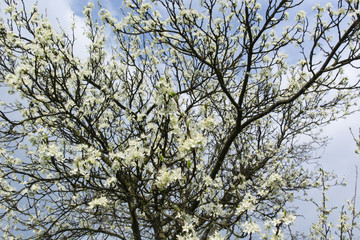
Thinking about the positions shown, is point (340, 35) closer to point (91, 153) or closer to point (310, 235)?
point (310, 235)

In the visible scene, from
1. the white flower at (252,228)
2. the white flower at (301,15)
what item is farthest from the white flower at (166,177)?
the white flower at (301,15)

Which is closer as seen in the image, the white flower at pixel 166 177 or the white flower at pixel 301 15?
the white flower at pixel 166 177

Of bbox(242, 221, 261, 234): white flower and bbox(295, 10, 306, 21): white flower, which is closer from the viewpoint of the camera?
bbox(242, 221, 261, 234): white flower

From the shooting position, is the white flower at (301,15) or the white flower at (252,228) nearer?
the white flower at (252,228)

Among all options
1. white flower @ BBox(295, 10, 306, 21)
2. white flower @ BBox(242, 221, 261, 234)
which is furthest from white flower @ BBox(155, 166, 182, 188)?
white flower @ BBox(295, 10, 306, 21)

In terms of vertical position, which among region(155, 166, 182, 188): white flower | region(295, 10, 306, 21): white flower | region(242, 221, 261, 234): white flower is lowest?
region(242, 221, 261, 234): white flower

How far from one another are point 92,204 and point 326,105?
7477 mm

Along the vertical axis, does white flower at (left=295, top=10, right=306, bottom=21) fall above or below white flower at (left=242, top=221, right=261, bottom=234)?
above

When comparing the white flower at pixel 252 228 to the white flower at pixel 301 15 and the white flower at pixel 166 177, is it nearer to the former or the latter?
the white flower at pixel 166 177

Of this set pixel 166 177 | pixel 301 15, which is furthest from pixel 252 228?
pixel 301 15

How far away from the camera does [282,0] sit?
4801 millimetres

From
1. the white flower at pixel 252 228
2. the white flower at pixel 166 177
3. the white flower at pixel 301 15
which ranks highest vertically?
the white flower at pixel 301 15

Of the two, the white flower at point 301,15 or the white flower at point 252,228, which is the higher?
the white flower at point 301,15

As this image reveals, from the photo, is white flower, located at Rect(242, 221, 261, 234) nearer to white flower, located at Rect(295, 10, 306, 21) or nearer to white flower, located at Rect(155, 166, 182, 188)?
white flower, located at Rect(155, 166, 182, 188)
